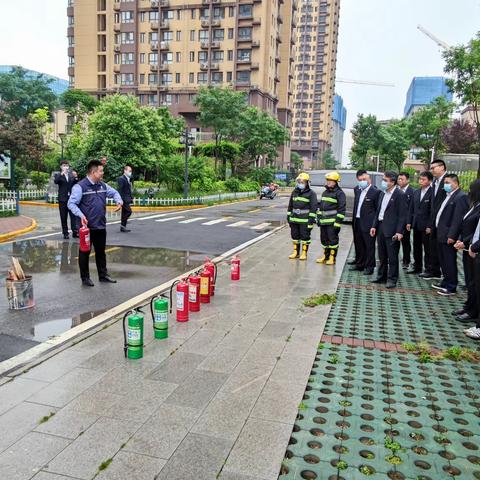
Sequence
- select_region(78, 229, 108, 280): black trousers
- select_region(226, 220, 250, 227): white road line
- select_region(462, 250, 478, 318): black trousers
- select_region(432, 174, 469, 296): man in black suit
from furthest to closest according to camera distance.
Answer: select_region(226, 220, 250, 227): white road line, select_region(78, 229, 108, 280): black trousers, select_region(432, 174, 469, 296): man in black suit, select_region(462, 250, 478, 318): black trousers

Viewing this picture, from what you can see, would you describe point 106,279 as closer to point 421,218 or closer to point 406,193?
point 406,193

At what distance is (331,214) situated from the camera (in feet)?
33.2

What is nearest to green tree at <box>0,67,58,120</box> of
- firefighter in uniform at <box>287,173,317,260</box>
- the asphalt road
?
the asphalt road

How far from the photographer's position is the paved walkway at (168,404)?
301 centimetres

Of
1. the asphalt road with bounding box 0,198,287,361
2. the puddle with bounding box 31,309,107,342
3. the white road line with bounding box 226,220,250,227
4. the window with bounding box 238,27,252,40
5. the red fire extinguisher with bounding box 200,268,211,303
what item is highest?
→ the window with bounding box 238,27,252,40

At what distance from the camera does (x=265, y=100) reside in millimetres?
66938

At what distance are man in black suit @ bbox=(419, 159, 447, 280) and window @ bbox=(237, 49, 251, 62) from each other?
198ft

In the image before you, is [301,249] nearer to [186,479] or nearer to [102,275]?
[102,275]

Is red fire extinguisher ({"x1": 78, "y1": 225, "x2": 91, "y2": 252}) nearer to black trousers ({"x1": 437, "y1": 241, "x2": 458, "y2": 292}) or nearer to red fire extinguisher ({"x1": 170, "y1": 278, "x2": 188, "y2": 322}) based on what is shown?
red fire extinguisher ({"x1": 170, "y1": 278, "x2": 188, "y2": 322})

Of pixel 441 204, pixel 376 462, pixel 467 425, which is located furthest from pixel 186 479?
pixel 441 204

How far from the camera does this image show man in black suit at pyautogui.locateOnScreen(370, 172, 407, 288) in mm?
8047

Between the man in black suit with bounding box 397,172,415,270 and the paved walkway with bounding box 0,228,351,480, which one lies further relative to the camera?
the man in black suit with bounding box 397,172,415,270

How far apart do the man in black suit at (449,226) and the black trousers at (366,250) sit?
141 cm

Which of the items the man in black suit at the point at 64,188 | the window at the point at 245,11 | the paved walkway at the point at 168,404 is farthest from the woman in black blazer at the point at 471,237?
the window at the point at 245,11
